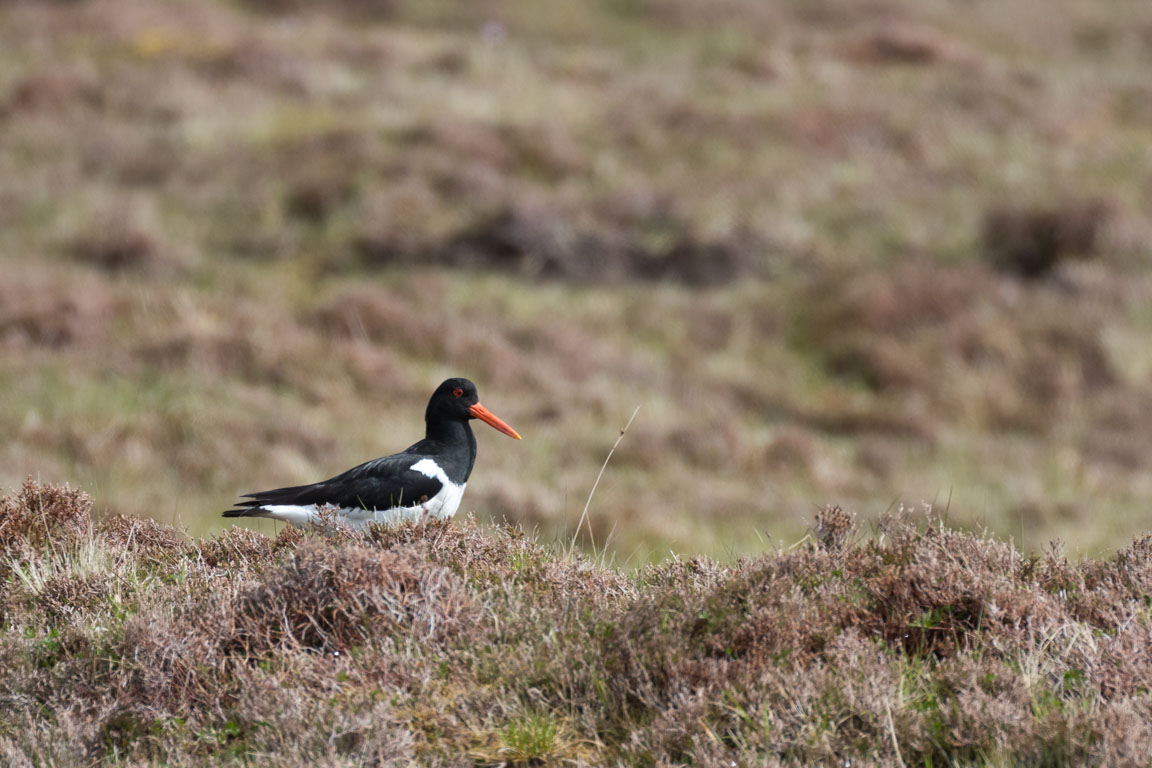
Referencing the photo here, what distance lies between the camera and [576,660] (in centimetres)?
456

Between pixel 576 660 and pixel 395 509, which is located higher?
pixel 576 660

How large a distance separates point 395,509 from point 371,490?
206 millimetres

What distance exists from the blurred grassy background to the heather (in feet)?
15.5

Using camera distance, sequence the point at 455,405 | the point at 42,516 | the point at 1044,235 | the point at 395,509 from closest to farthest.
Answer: the point at 42,516
the point at 395,509
the point at 455,405
the point at 1044,235

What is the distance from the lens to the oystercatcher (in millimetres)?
7059

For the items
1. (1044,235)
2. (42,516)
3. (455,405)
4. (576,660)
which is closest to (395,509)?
(455,405)

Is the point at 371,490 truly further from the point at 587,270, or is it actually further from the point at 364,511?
the point at 587,270

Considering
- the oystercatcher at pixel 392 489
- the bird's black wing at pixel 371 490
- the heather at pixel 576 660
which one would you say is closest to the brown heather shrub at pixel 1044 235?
the oystercatcher at pixel 392 489

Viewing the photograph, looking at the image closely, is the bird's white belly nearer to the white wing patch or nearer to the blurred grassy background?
the white wing patch

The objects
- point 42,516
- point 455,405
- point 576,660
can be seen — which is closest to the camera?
point 576,660

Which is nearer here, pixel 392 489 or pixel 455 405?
pixel 392 489

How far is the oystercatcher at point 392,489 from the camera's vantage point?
7.06 m

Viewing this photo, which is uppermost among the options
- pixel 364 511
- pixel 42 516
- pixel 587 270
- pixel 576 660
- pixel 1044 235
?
pixel 576 660

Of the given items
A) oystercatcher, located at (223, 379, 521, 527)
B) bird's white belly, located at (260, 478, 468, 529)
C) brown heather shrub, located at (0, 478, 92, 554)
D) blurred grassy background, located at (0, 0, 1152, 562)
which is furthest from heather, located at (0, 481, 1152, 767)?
blurred grassy background, located at (0, 0, 1152, 562)
